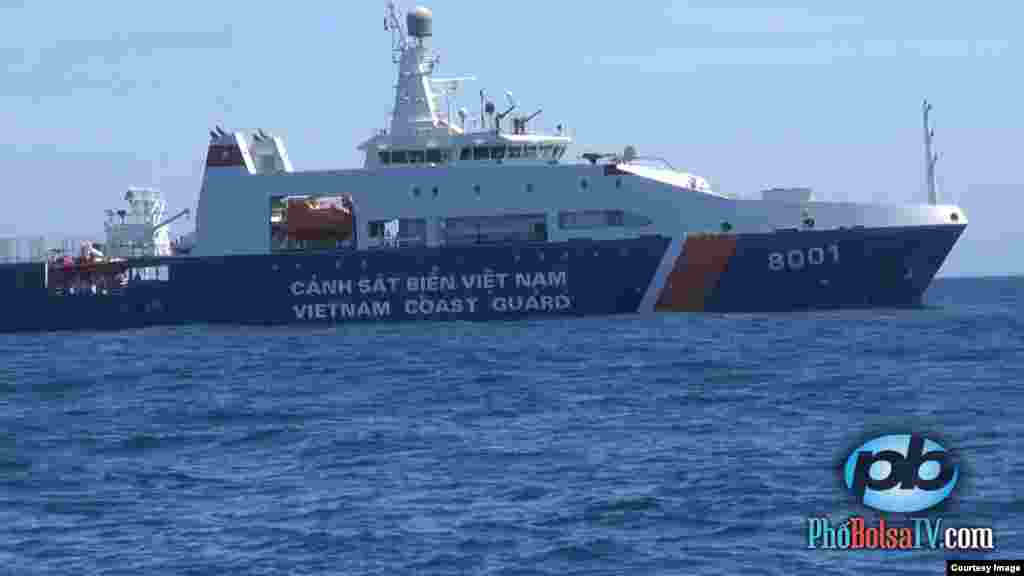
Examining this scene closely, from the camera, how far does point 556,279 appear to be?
41.0 metres

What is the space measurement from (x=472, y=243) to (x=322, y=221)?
4344mm

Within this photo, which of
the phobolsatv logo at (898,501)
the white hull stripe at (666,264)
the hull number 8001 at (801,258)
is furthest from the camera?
the white hull stripe at (666,264)

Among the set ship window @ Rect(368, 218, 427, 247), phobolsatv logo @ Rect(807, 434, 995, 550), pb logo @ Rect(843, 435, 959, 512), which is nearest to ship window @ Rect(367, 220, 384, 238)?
ship window @ Rect(368, 218, 427, 247)

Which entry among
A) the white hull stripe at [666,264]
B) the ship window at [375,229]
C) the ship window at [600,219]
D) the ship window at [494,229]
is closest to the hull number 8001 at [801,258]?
the white hull stripe at [666,264]

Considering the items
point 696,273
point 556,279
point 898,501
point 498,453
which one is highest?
point 696,273

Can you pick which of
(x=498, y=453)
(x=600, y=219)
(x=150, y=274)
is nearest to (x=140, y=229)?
(x=150, y=274)

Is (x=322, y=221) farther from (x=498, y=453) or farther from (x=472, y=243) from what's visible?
(x=498, y=453)

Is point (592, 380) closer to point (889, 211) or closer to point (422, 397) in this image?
point (422, 397)

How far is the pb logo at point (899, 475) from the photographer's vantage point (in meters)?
14.4

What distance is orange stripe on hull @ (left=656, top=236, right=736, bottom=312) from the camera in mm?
39906

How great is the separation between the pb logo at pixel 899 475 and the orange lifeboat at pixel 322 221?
27807 millimetres

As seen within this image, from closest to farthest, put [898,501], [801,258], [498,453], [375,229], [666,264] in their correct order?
[898,501] → [498,453] → [801,258] → [666,264] → [375,229]

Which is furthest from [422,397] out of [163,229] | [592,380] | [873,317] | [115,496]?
[163,229]

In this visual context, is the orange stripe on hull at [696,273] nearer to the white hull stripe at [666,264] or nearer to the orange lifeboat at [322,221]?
the white hull stripe at [666,264]
